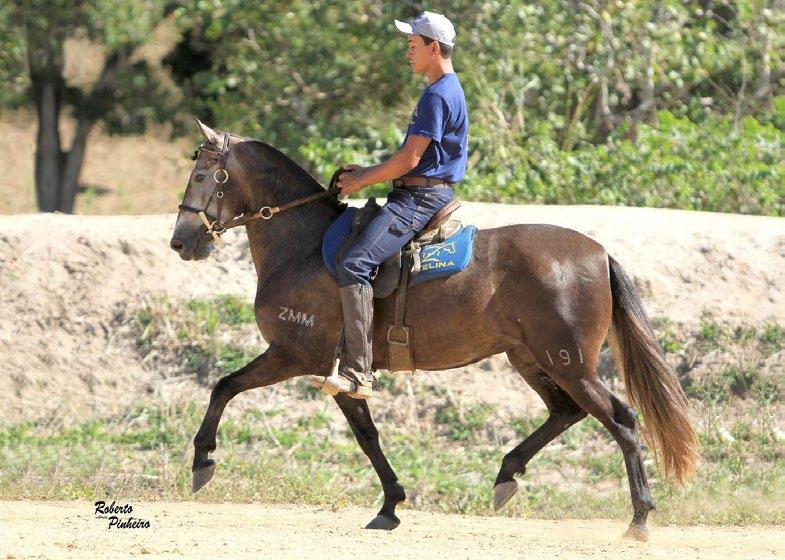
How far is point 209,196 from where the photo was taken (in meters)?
7.67

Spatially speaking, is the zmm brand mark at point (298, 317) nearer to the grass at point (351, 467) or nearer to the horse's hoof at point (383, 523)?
the horse's hoof at point (383, 523)

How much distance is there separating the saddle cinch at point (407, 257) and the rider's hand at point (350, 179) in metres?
0.13

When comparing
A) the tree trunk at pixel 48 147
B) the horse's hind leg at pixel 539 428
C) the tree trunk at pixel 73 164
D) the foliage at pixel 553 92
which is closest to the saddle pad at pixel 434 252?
the horse's hind leg at pixel 539 428

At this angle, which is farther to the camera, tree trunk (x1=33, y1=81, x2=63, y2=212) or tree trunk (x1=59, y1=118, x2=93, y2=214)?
tree trunk (x1=59, y1=118, x2=93, y2=214)

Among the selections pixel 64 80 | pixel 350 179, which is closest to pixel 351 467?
pixel 350 179

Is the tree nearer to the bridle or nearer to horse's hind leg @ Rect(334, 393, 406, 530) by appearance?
the bridle

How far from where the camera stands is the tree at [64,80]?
18719mm

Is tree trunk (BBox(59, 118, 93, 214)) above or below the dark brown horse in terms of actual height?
below

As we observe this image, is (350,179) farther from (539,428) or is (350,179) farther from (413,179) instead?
(539,428)

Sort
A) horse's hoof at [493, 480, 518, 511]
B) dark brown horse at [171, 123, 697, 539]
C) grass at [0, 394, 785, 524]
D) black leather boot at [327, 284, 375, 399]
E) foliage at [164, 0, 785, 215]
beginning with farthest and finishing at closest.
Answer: foliage at [164, 0, 785, 215], grass at [0, 394, 785, 524], horse's hoof at [493, 480, 518, 511], dark brown horse at [171, 123, 697, 539], black leather boot at [327, 284, 375, 399]

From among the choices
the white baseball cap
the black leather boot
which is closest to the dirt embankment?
the black leather boot

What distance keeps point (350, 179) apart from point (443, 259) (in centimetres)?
71

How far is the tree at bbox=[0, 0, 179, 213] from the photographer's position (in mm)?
18719

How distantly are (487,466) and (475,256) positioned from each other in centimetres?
265
